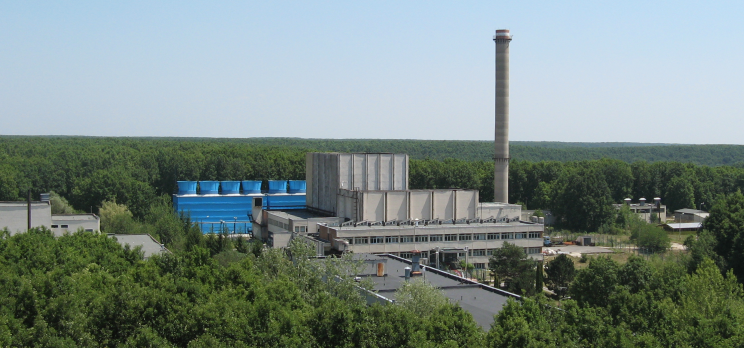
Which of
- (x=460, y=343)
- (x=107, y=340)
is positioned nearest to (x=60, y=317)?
(x=107, y=340)

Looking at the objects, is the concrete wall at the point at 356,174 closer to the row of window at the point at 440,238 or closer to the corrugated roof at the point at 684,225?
the row of window at the point at 440,238

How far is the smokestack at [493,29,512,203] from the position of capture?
302 ft

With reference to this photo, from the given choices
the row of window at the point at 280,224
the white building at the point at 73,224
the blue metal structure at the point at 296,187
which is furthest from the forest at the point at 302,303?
the blue metal structure at the point at 296,187

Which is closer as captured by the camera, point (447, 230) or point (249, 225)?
point (447, 230)

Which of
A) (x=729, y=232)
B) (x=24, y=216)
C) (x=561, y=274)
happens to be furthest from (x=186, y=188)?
(x=729, y=232)

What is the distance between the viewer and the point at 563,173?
132 m

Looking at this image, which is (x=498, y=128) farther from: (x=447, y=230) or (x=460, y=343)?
(x=460, y=343)

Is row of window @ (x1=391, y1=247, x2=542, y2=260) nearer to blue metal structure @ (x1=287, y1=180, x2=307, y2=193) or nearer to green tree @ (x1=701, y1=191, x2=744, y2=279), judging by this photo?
green tree @ (x1=701, y1=191, x2=744, y2=279)

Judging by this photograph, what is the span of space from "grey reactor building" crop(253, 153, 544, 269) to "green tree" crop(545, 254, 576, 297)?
10.3m

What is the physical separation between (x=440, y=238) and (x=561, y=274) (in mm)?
12334

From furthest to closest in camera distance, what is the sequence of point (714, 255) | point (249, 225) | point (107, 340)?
point (249, 225)
point (714, 255)
point (107, 340)

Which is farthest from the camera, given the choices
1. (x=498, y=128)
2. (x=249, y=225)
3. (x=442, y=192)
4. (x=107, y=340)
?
(x=249, y=225)

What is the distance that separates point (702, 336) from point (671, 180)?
350ft

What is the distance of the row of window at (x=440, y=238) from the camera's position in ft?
221
